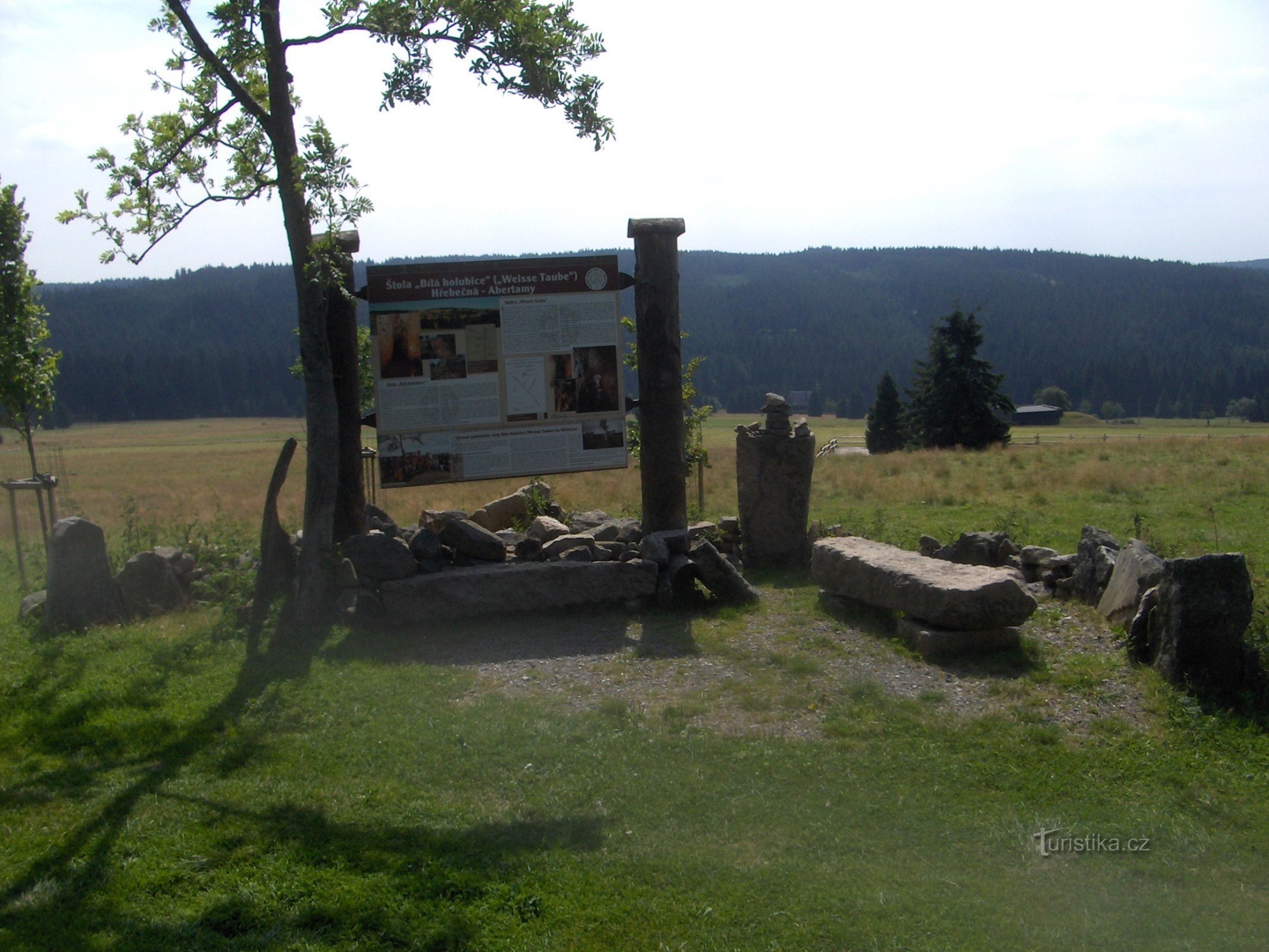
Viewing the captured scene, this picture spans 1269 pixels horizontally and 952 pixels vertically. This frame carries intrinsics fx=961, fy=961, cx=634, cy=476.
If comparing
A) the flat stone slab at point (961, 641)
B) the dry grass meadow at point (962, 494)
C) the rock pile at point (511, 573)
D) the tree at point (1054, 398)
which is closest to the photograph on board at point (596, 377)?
the rock pile at point (511, 573)

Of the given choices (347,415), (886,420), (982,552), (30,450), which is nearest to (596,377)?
(347,415)

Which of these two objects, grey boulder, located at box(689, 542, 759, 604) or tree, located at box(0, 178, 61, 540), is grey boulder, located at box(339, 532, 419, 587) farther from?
tree, located at box(0, 178, 61, 540)

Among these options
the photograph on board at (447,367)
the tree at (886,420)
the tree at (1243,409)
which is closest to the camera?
the photograph on board at (447,367)

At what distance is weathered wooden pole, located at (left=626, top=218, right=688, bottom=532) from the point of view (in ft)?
33.8

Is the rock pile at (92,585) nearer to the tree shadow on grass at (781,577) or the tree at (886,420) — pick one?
the tree shadow on grass at (781,577)

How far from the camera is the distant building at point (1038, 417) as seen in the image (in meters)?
104

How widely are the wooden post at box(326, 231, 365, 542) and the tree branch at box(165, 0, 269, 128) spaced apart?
72.0 inches

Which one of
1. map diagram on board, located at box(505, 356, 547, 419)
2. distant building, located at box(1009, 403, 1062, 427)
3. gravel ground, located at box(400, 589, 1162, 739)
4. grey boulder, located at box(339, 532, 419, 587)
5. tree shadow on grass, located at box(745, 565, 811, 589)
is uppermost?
map diagram on board, located at box(505, 356, 547, 419)

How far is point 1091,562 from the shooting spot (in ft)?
30.4

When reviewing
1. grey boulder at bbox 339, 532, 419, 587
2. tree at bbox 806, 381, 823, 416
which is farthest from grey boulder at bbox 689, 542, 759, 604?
tree at bbox 806, 381, 823, 416

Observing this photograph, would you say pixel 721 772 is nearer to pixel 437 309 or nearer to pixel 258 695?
pixel 258 695

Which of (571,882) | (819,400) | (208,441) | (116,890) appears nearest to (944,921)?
(571,882)

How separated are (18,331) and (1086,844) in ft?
39.8

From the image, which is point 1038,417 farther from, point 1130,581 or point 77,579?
point 77,579
